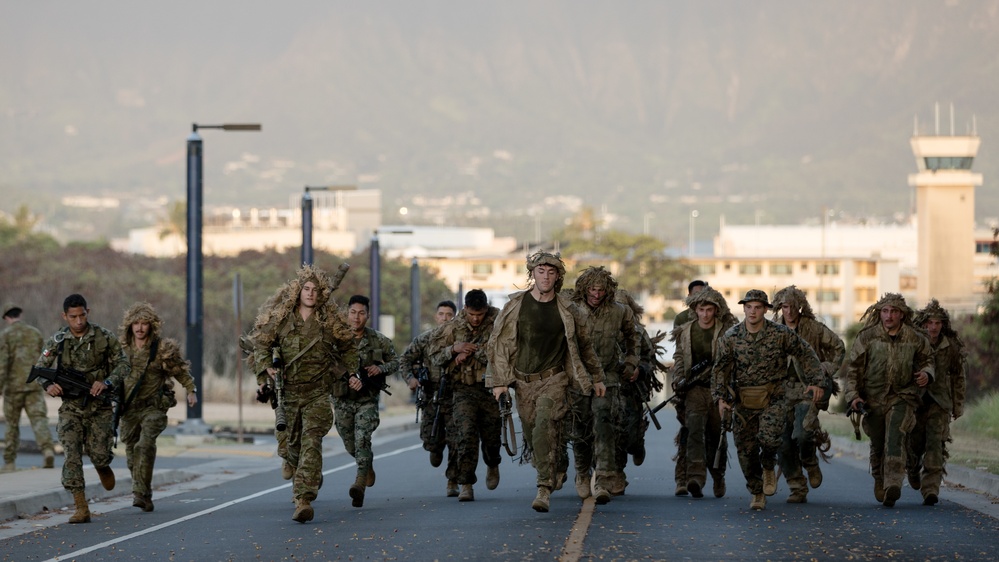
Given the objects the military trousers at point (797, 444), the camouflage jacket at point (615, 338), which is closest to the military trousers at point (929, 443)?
the military trousers at point (797, 444)

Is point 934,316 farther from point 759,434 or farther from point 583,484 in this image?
point 583,484

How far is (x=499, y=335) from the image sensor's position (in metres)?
16.2

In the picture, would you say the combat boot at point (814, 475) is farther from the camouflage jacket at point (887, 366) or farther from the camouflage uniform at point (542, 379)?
the camouflage uniform at point (542, 379)

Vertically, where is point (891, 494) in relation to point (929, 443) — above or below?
below

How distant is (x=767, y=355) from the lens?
16.7 metres

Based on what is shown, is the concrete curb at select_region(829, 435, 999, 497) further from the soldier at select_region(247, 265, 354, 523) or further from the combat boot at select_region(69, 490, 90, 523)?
the combat boot at select_region(69, 490, 90, 523)

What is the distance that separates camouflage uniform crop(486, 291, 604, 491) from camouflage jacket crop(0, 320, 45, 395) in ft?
30.1

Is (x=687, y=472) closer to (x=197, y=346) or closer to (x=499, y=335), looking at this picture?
(x=499, y=335)

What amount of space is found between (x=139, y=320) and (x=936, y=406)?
25.4ft

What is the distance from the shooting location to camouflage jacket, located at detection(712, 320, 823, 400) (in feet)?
54.8

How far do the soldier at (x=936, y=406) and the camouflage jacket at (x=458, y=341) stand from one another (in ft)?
13.7

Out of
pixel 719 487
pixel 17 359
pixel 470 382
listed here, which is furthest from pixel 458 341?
pixel 17 359

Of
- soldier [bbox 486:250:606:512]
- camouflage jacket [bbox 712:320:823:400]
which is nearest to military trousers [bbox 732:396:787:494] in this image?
camouflage jacket [bbox 712:320:823:400]

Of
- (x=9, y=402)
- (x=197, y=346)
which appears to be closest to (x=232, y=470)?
(x=9, y=402)
